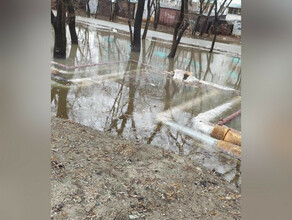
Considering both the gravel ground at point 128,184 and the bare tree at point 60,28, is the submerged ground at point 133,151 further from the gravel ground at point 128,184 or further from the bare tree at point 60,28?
the bare tree at point 60,28

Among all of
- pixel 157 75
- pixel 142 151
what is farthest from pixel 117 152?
pixel 157 75

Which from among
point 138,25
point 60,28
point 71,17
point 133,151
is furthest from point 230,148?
point 138,25

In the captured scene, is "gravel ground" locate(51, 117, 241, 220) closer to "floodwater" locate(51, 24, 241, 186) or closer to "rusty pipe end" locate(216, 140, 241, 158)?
"floodwater" locate(51, 24, 241, 186)

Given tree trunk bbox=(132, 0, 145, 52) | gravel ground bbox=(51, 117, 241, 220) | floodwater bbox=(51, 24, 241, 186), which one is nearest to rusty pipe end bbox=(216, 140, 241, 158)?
floodwater bbox=(51, 24, 241, 186)

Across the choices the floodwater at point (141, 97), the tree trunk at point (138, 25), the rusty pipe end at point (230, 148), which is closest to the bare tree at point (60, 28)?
the floodwater at point (141, 97)

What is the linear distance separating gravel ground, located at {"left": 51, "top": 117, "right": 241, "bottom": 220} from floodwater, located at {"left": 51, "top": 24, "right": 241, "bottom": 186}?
471 millimetres

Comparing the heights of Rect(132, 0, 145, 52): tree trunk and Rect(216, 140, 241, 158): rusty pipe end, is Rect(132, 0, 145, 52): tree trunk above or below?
above

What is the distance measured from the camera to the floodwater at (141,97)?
4285 millimetres

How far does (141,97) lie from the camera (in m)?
6.13

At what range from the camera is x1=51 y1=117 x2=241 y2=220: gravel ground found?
265 cm
